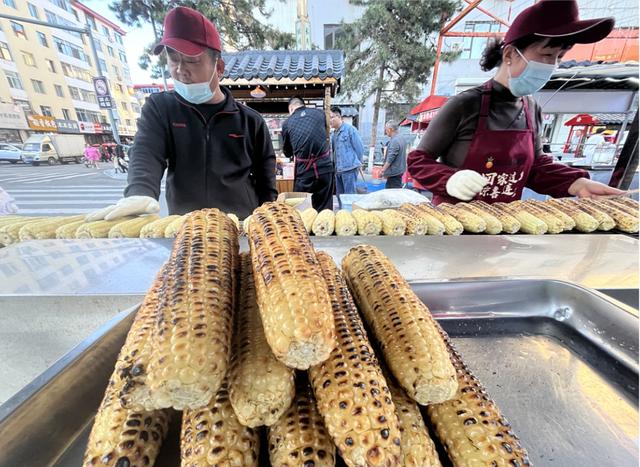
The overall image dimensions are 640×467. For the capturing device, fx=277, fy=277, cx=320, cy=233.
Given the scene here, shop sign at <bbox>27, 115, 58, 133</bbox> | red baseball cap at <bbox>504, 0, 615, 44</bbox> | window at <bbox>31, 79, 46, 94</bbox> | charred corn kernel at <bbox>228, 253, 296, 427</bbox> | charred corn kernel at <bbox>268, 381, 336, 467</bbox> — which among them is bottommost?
charred corn kernel at <bbox>268, 381, 336, 467</bbox>

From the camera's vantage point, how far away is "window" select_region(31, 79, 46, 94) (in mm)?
13873

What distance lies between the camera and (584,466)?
72 centimetres

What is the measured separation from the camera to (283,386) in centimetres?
59

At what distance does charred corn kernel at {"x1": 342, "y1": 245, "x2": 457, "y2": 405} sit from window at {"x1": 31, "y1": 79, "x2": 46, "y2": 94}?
2045cm

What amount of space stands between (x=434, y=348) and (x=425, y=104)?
10.1 metres

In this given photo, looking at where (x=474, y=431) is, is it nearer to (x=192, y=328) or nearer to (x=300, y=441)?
(x=300, y=441)

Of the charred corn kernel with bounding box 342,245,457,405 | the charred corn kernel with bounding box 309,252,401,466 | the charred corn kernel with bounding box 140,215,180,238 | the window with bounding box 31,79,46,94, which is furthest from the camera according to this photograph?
the window with bounding box 31,79,46,94

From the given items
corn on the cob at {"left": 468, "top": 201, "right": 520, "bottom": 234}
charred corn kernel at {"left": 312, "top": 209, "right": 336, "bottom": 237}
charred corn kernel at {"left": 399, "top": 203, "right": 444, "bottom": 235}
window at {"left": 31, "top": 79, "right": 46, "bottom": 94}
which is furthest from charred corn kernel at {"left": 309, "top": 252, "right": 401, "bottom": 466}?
window at {"left": 31, "top": 79, "right": 46, "bottom": 94}

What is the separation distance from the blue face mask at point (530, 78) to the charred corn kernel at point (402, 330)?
2365 mm

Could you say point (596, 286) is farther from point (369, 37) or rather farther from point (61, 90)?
point (61, 90)

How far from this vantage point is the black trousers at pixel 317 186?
6012 mm

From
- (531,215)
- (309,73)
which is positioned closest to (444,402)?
(531,215)

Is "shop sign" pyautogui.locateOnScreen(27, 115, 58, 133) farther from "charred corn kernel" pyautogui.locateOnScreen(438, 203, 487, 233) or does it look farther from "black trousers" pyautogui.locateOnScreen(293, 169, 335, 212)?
"charred corn kernel" pyautogui.locateOnScreen(438, 203, 487, 233)

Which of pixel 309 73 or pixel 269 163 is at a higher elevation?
pixel 309 73
